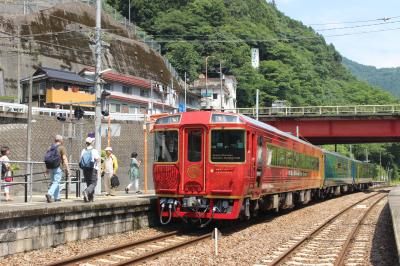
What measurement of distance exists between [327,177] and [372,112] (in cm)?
1845

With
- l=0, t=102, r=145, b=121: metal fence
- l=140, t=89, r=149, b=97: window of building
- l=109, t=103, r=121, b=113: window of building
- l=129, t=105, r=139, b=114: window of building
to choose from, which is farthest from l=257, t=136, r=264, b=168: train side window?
l=140, t=89, r=149, b=97: window of building

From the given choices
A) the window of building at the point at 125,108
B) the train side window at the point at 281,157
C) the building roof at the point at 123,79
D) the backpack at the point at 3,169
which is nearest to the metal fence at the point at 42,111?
the building roof at the point at 123,79

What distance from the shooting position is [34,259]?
934cm

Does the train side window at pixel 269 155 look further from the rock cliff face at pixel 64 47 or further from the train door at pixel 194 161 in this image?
the rock cliff face at pixel 64 47

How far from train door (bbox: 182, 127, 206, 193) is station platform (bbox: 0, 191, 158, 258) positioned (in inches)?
60.3

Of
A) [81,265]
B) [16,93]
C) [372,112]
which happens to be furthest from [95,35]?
[16,93]

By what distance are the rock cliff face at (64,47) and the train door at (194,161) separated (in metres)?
38.3

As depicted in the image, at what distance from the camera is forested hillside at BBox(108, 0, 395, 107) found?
311ft

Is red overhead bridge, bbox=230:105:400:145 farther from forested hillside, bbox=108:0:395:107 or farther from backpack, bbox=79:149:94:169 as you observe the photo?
forested hillside, bbox=108:0:395:107

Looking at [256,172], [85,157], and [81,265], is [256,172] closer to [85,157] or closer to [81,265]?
[85,157]

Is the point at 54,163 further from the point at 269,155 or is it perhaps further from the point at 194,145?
the point at 269,155

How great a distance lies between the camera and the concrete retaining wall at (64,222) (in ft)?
31.3

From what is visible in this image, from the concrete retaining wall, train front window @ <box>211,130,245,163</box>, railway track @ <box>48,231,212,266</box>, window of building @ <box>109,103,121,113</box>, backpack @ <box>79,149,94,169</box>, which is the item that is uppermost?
window of building @ <box>109,103,121,113</box>

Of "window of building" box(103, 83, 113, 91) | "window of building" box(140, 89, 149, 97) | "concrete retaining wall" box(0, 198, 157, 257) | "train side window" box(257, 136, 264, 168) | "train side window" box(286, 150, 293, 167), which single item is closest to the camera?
"concrete retaining wall" box(0, 198, 157, 257)
